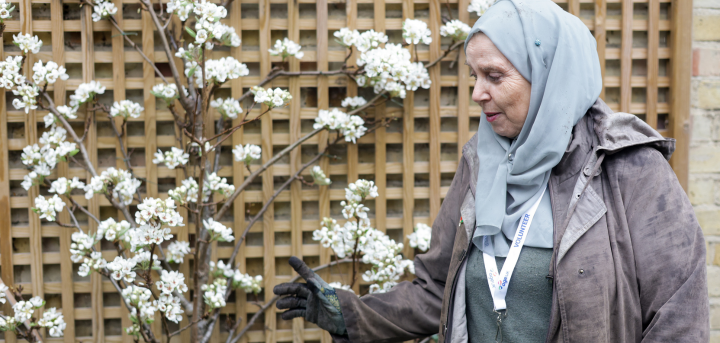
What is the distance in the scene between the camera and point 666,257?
130cm

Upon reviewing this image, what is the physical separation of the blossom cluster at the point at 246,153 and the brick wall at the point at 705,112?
1.82m

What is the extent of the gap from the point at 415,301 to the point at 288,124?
2.93 ft

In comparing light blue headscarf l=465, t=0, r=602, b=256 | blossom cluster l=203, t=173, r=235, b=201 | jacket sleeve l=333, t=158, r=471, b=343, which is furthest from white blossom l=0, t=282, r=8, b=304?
light blue headscarf l=465, t=0, r=602, b=256

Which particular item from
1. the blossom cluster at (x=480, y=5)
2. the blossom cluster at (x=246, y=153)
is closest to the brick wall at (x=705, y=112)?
the blossom cluster at (x=480, y=5)

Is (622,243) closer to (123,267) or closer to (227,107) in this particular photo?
(227,107)

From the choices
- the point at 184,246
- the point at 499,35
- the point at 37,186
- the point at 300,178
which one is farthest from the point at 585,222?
the point at 37,186

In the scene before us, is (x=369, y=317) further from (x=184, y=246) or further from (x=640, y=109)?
(x=640, y=109)

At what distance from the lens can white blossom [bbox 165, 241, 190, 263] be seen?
2.08 metres

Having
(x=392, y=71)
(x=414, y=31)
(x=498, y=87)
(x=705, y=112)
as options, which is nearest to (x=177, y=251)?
(x=392, y=71)

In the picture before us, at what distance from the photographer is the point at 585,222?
1.36m

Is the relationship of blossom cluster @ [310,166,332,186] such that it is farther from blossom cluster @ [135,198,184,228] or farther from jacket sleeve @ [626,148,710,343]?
jacket sleeve @ [626,148,710,343]

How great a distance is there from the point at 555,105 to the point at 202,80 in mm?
1207

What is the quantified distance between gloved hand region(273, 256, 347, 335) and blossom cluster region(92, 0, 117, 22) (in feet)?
3.81

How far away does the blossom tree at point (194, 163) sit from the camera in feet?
6.45
